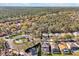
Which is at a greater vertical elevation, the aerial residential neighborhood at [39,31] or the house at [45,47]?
the aerial residential neighborhood at [39,31]

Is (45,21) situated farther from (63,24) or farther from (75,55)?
(75,55)

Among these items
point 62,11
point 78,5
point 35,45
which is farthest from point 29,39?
point 78,5

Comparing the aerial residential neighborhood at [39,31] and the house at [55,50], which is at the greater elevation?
the aerial residential neighborhood at [39,31]

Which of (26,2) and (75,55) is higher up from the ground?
(26,2)

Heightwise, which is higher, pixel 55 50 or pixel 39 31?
pixel 39 31

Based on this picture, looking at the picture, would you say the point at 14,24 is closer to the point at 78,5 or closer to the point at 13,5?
the point at 13,5

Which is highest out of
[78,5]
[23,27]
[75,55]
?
[78,5]

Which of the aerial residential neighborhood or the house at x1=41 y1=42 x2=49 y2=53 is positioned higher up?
the aerial residential neighborhood

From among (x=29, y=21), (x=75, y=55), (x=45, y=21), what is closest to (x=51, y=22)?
(x=45, y=21)

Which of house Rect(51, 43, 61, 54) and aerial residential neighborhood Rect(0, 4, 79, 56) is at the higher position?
aerial residential neighborhood Rect(0, 4, 79, 56)
